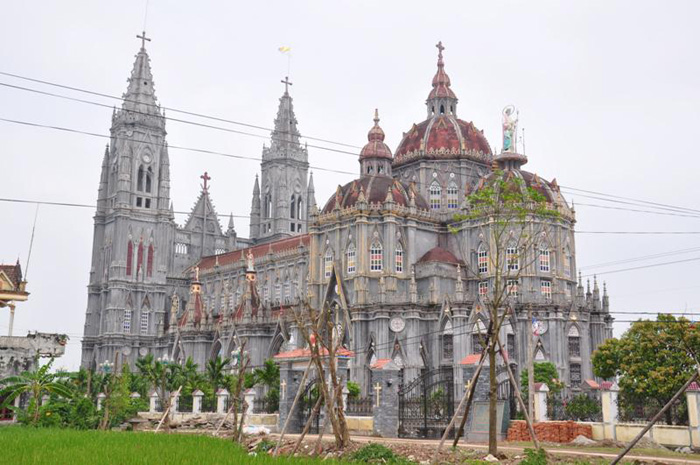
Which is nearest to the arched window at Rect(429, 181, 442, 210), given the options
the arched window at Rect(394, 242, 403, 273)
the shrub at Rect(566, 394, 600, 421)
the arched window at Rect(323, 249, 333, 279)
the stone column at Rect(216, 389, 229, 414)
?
the arched window at Rect(394, 242, 403, 273)

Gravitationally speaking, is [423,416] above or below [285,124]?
below

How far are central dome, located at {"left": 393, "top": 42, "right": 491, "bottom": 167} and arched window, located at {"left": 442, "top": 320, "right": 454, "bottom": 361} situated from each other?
16.3 m

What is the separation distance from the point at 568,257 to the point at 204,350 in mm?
32849

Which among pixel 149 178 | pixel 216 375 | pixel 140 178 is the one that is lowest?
pixel 216 375

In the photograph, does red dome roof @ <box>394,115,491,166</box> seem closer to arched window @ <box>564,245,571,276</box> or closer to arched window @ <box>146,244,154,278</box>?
arched window @ <box>564,245,571,276</box>

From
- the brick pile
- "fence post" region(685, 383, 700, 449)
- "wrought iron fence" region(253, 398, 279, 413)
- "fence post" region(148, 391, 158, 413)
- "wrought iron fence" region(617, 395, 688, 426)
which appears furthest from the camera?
"fence post" region(148, 391, 158, 413)

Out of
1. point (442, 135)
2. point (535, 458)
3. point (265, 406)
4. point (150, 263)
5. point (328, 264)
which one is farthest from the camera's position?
point (150, 263)

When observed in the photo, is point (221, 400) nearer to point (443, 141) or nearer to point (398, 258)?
point (398, 258)

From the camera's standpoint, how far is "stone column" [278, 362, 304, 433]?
3791cm

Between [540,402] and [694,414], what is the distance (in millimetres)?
6964

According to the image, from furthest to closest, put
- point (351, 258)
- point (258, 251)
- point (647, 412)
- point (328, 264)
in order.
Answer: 1. point (258, 251)
2. point (328, 264)
3. point (351, 258)
4. point (647, 412)

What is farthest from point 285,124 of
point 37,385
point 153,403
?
point 37,385

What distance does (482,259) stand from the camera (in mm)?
60906

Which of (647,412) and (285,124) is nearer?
(647,412)
